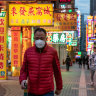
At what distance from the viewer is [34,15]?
59.9ft

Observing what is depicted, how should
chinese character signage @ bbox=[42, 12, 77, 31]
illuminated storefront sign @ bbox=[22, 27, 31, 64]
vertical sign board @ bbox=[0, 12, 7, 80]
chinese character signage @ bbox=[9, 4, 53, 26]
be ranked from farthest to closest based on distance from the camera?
chinese character signage @ bbox=[42, 12, 77, 31] → illuminated storefront sign @ bbox=[22, 27, 31, 64] → chinese character signage @ bbox=[9, 4, 53, 26] → vertical sign board @ bbox=[0, 12, 7, 80]

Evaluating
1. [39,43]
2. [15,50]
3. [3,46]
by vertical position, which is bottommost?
[15,50]

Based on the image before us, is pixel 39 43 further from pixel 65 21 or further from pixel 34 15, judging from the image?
pixel 65 21

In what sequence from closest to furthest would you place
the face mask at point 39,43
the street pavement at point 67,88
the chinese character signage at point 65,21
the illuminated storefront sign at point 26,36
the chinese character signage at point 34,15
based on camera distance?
1. the face mask at point 39,43
2. the street pavement at point 67,88
3. the chinese character signage at point 34,15
4. the illuminated storefront sign at point 26,36
5. the chinese character signage at point 65,21

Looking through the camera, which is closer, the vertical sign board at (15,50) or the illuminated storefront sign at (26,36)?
the vertical sign board at (15,50)

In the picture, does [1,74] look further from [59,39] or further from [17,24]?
[59,39]

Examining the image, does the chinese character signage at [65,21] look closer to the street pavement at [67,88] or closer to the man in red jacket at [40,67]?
the street pavement at [67,88]

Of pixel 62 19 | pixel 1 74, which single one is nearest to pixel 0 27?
pixel 1 74

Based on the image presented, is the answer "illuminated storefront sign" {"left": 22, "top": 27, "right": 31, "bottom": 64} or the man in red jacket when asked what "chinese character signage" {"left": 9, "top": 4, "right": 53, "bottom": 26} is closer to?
"illuminated storefront sign" {"left": 22, "top": 27, "right": 31, "bottom": 64}

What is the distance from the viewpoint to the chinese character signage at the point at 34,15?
59.3ft

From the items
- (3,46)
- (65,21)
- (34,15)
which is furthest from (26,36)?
(3,46)

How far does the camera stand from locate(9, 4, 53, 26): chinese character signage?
1806cm

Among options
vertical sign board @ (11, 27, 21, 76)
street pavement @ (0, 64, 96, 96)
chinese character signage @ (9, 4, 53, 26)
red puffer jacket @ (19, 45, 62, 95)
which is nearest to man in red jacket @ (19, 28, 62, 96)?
red puffer jacket @ (19, 45, 62, 95)

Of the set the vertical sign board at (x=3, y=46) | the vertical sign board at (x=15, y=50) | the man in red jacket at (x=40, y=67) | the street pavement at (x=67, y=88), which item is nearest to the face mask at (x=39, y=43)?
the man in red jacket at (x=40, y=67)
